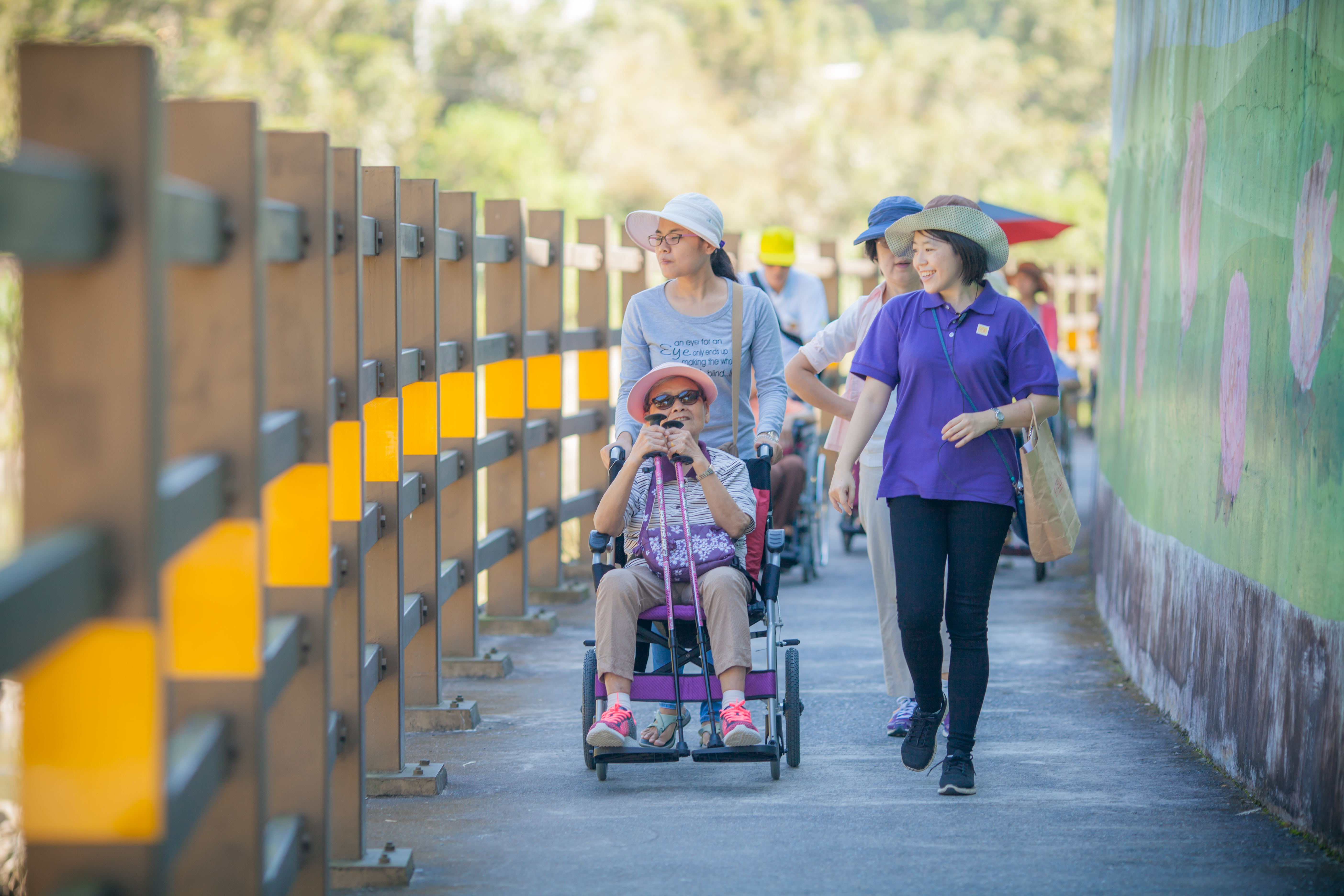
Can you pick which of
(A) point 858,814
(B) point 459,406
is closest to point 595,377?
(B) point 459,406

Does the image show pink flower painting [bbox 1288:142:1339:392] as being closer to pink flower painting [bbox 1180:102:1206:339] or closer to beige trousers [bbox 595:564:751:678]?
pink flower painting [bbox 1180:102:1206:339]

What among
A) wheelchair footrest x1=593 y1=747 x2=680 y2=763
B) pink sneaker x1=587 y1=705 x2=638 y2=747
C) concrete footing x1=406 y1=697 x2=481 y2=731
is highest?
pink sneaker x1=587 y1=705 x2=638 y2=747

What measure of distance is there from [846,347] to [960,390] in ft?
3.62

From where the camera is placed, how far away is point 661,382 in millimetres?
5441

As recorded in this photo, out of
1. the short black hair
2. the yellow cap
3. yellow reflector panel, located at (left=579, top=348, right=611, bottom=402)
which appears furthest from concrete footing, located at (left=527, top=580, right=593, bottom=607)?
the short black hair

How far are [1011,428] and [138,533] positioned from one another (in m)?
3.36

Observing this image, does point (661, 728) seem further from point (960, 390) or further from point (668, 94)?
point (668, 94)

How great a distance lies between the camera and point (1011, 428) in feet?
16.8

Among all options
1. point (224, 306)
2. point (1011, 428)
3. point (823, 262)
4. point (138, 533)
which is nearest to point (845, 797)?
point (1011, 428)

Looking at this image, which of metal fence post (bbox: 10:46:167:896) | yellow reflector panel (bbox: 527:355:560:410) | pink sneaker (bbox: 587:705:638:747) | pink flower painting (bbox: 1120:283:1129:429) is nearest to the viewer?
metal fence post (bbox: 10:46:167:896)

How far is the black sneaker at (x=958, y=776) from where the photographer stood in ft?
16.6

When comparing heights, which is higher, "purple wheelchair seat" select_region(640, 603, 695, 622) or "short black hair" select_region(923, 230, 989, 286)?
"short black hair" select_region(923, 230, 989, 286)

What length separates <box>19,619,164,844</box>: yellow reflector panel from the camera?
242 cm

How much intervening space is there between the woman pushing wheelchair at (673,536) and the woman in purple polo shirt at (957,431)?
42 centimetres
